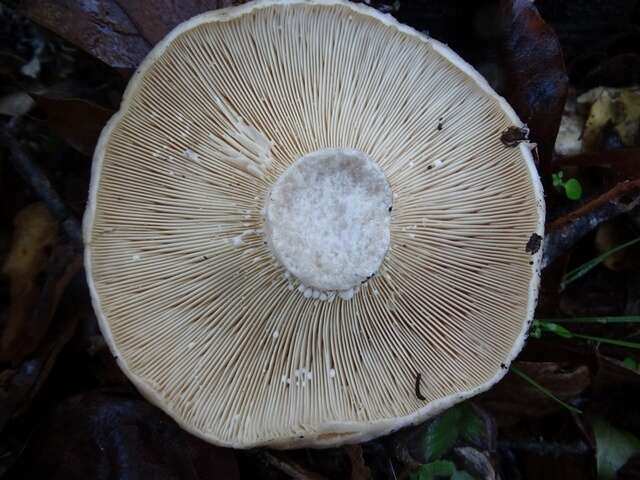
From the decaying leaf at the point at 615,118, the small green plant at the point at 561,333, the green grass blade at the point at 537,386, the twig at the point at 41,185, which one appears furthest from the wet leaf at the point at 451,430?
the twig at the point at 41,185

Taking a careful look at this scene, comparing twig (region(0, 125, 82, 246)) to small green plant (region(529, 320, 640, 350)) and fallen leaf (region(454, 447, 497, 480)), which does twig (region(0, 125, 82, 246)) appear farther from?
small green plant (region(529, 320, 640, 350))

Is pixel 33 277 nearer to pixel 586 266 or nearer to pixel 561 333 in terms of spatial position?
pixel 561 333

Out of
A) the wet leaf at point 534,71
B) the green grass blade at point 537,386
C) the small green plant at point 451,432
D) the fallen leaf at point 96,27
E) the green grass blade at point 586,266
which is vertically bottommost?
the small green plant at point 451,432

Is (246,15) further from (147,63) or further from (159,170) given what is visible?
(159,170)

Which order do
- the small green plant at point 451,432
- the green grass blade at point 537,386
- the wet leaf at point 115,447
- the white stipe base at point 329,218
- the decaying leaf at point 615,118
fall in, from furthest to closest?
the decaying leaf at point 615,118
the green grass blade at point 537,386
the small green plant at point 451,432
the wet leaf at point 115,447
the white stipe base at point 329,218

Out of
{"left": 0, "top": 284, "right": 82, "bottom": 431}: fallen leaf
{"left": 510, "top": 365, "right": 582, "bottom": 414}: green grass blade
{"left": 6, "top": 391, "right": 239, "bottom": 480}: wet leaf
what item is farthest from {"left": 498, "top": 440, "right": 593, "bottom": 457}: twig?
{"left": 0, "top": 284, "right": 82, "bottom": 431}: fallen leaf

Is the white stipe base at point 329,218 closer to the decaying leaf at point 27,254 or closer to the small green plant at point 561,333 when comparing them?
the small green plant at point 561,333

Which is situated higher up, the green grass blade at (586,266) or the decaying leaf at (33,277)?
the green grass blade at (586,266)
